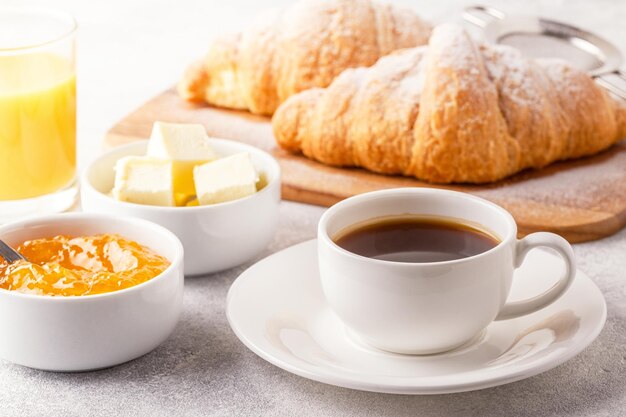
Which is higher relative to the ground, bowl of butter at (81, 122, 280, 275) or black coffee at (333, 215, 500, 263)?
black coffee at (333, 215, 500, 263)

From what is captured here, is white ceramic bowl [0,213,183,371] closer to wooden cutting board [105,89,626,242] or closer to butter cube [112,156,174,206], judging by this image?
butter cube [112,156,174,206]

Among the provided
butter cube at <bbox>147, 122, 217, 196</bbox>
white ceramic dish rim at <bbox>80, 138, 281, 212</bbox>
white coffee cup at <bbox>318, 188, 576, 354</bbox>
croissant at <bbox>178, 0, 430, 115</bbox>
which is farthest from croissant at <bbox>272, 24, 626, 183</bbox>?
white coffee cup at <bbox>318, 188, 576, 354</bbox>

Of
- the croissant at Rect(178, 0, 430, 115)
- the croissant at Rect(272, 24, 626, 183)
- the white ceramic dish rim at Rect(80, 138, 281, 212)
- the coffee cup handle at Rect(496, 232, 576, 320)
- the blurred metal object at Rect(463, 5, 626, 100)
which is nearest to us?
the coffee cup handle at Rect(496, 232, 576, 320)

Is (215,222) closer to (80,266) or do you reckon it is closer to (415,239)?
(80,266)

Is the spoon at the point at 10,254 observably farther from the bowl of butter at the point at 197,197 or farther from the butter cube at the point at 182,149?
the butter cube at the point at 182,149

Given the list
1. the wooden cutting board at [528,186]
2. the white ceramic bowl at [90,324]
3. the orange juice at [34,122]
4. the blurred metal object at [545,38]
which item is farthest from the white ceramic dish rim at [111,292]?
the blurred metal object at [545,38]

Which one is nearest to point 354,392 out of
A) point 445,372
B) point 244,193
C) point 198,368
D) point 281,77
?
point 445,372

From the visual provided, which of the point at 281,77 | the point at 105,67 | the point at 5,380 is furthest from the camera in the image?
the point at 105,67

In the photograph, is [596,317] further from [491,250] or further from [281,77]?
[281,77]
